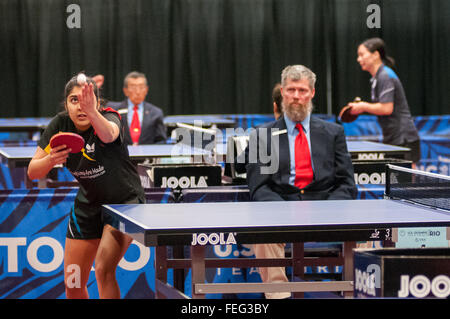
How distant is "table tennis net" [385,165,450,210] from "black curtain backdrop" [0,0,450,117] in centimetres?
853

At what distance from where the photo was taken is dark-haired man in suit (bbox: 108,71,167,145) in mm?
8148

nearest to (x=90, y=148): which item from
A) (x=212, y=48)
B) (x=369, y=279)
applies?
(x=369, y=279)

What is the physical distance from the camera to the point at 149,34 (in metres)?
12.2

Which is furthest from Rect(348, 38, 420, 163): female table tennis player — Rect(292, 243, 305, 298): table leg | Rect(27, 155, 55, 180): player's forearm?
Rect(27, 155, 55, 180): player's forearm

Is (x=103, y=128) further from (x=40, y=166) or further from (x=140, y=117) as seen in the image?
(x=140, y=117)

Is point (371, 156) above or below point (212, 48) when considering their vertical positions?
below

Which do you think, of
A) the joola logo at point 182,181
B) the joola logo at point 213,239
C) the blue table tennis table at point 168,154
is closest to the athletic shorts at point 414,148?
the blue table tennis table at point 168,154

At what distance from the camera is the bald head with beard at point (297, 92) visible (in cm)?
445

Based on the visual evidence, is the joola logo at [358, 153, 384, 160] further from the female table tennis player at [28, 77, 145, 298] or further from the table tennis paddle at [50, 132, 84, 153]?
the table tennis paddle at [50, 132, 84, 153]

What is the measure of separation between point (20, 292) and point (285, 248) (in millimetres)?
1542

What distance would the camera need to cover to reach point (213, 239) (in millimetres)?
2797

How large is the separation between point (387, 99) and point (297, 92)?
2885 millimetres
